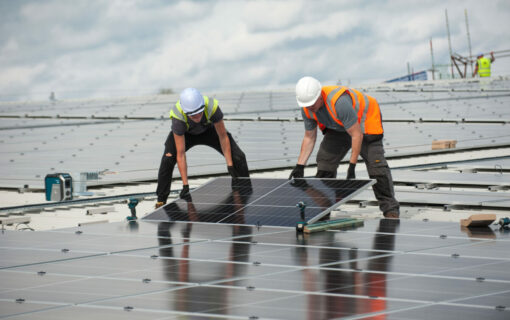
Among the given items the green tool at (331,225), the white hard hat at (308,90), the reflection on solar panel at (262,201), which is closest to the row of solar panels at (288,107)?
the reflection on solar panel at (262,201)

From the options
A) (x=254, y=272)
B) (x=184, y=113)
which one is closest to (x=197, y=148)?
(x=184, y=113)

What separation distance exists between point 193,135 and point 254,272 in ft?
18.9

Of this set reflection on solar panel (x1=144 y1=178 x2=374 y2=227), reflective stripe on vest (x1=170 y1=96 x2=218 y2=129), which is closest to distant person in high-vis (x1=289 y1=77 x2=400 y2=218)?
reflection on solar panel (x1=144 y1=178 x2=374 y2=227)

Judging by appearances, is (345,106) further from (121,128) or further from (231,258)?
(121,128)

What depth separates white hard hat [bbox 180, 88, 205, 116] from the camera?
13680 millimetres

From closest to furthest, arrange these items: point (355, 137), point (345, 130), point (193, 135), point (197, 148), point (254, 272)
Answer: point (254, 272)
point (355, 137)
point (345, 130)
point (193, 135)
point (197, 148)

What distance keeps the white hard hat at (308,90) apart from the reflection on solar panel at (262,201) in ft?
3.73

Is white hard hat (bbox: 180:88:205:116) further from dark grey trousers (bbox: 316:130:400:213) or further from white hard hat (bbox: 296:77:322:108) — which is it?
dark grey trousers (bbox: 316:130:400:213)

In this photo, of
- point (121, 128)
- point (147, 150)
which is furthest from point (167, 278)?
point (121, 128)

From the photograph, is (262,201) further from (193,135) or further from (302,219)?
(193,135)

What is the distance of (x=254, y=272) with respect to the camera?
357 inches

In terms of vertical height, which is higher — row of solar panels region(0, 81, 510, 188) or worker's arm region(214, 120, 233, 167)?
row of solar panels region(0, 81, 510, 188)

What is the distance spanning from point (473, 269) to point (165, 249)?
11.1ft

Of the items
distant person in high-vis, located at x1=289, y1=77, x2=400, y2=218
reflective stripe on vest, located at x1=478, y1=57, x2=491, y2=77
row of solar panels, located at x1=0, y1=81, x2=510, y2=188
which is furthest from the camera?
reflective stripe on vest, located at x1=478, y1=57, x2=491, y2=77
